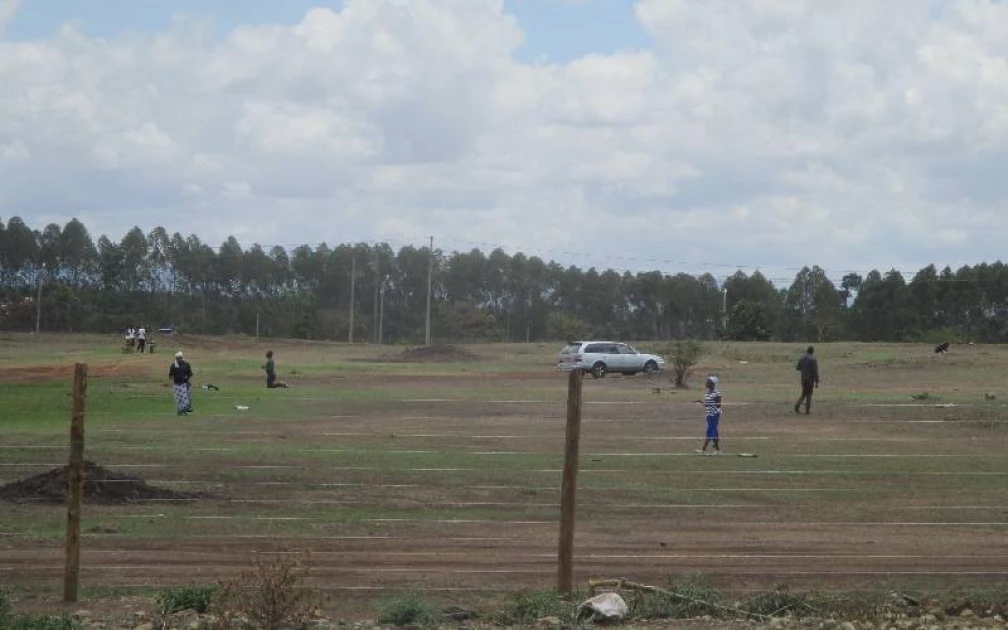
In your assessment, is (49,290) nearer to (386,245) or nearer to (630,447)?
(386,245)

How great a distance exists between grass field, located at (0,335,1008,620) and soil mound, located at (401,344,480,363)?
2914 centimetres

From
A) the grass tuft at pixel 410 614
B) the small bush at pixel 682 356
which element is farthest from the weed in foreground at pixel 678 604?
the small bush at pixel 682 356

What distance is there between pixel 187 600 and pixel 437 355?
66345 millimetres

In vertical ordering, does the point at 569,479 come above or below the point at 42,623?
above

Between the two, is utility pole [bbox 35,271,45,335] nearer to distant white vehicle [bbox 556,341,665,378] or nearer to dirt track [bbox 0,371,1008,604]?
distant white vehicle [bbox 556,341,665,378]

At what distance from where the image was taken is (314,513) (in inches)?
737

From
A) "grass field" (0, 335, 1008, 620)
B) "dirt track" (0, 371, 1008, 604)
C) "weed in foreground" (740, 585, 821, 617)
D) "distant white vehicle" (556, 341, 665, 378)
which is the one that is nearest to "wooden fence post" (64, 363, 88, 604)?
"grass field" (0, 335, 1008, 620)

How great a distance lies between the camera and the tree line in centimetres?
10712

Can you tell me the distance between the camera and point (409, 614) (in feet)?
37.7

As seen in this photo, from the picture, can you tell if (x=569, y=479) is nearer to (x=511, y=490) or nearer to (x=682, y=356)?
(x=511, y=490)

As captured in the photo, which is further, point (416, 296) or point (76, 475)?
point (416, 296)

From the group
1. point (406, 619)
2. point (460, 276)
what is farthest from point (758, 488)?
point (460, 276)

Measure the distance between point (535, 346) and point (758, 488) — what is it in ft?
220

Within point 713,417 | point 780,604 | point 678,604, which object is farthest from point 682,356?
point 678,604
